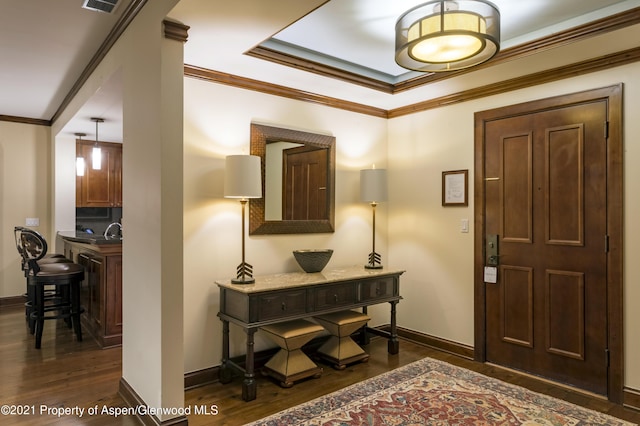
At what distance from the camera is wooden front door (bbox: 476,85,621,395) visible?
2.96 metres

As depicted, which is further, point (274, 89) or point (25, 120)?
point (25, 120)

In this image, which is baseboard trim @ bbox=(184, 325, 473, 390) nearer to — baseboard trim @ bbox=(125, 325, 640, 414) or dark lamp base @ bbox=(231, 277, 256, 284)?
baseboard trim @ bbox=(125, 325, 640, 414)

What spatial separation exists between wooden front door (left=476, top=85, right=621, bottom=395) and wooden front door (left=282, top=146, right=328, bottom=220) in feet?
4.69

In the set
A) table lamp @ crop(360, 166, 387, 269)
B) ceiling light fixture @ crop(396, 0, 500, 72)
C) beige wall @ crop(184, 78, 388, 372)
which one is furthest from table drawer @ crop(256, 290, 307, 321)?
ceiling light fixture @ crop(396, 0, 500, 72)

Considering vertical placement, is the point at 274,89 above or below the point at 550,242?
above

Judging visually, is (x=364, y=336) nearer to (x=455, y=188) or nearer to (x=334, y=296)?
(x=334, y=296)

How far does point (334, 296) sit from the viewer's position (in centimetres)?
336

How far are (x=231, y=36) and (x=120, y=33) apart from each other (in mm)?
921

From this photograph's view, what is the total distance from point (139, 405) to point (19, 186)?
463 cm

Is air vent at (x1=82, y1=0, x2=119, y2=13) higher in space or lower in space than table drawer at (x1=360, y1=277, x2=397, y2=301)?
higher

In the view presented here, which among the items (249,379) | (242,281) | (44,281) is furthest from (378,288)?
(44,281)

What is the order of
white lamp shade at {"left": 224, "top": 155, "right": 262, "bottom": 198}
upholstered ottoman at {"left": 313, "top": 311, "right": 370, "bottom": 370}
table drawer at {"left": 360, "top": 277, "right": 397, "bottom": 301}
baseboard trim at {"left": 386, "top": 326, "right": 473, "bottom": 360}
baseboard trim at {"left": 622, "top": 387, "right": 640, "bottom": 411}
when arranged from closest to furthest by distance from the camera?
baseboard trim at {"left": 622, "top": 387, "right": 640, "bottom": 411}, white lamp shade at {"left": 224, "top": 155, "right": 262, "bottom": 198}, upholstered ottoman at {"left": 313, "top": 311, "right": 370, "bottom": 370}, table drawer at {"left": 360, "top": 277, "right": 397, "bottom": 301}, baseboard trim at {"left": 386, "top": 326, "right": 473, "bottom": 360}

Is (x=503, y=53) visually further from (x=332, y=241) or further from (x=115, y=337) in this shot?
(x=115, y=337)

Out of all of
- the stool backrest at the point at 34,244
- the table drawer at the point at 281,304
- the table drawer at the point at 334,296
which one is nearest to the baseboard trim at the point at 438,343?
the table drawer at the point at 334,296
